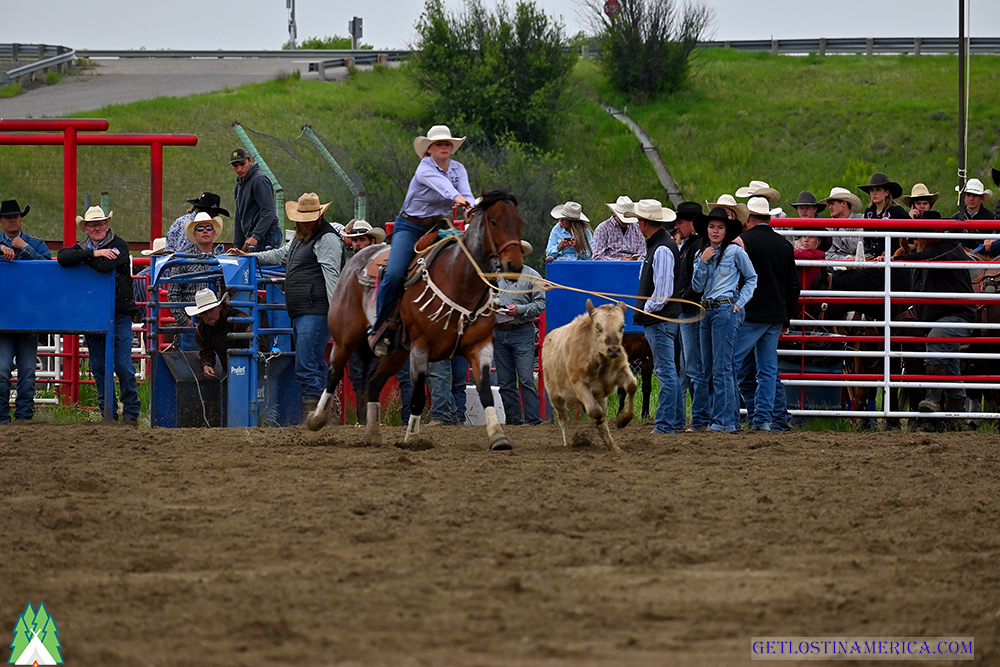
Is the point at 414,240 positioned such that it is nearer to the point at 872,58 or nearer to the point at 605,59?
the point at 605,59

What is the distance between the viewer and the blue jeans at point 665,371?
1062 cm

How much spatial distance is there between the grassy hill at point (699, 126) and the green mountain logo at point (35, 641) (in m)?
22.1

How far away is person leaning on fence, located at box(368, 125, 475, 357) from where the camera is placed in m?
9.33

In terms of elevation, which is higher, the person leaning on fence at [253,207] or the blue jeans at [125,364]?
the person leaning on fence at [253,207]

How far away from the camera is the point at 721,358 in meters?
10.5

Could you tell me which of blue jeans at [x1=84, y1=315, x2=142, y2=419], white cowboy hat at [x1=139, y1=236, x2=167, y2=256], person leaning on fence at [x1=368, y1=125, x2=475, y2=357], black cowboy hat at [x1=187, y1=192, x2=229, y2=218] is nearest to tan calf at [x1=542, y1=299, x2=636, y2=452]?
person leaning on fence at [x1=368, y1=125, x2=475, y2=357]

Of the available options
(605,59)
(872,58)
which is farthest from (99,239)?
(872,58)

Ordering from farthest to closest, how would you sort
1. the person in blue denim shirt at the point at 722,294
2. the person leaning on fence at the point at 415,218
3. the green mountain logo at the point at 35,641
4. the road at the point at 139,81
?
the road at the point at 139,81 → the person in blue denim shirt at the point at 722,294 → the person leaning on fence at the point at 415,218 → the green mountain logo at the point at 35,641

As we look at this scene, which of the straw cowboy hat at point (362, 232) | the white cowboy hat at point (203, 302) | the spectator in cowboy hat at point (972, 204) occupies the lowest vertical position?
the white cowboy hat at point (203, 302)

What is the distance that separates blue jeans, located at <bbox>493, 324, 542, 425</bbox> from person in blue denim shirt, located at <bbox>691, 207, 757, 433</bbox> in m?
1.93

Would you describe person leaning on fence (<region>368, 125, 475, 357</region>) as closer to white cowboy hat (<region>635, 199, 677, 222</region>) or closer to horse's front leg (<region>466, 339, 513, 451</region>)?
horse's front leg (<region>466, 339, 513, 451</region>)

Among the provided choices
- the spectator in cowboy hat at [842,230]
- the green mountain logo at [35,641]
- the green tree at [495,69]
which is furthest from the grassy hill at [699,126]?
→ the green mountain logo at [35,641]

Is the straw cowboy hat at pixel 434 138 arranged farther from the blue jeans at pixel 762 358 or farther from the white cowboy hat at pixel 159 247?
the white cowboy hat at pixel 159 247

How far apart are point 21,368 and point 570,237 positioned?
19.3 ft
